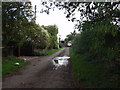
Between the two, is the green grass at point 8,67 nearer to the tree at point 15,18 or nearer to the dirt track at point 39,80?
the dirt track at point 39,80

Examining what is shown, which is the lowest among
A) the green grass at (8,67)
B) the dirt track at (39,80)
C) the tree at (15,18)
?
the dirt track at (39,80)

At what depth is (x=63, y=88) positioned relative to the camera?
5.91m

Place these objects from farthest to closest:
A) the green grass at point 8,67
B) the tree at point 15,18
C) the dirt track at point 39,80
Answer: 1. the tree at point 15,18
2. the green grass at point 8,67
3. the dirt track at point 39,80

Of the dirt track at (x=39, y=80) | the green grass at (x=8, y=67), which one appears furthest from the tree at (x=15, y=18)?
the dirt track at (x=39, y=80)

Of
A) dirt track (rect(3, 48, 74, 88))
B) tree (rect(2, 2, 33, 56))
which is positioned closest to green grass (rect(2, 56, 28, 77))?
dirt track (rect(3, 48, 74, 88))

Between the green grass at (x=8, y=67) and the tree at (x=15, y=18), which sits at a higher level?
the tree at (x=15, y=18)

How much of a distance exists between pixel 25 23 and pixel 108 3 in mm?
10772

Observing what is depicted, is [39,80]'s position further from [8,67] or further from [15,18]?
[15,18]

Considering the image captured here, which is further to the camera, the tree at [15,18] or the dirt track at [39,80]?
the tree at [15,18]

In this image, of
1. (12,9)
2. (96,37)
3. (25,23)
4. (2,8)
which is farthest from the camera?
(25,23)

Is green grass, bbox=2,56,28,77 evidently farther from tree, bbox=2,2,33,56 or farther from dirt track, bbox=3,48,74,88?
tree, bbox=2,2,33,56

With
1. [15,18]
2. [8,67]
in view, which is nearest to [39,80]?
[8,67]

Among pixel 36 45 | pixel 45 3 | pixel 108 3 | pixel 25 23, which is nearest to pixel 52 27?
pixel 36 45

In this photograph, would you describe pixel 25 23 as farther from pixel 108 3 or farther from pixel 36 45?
pixel 108 3
